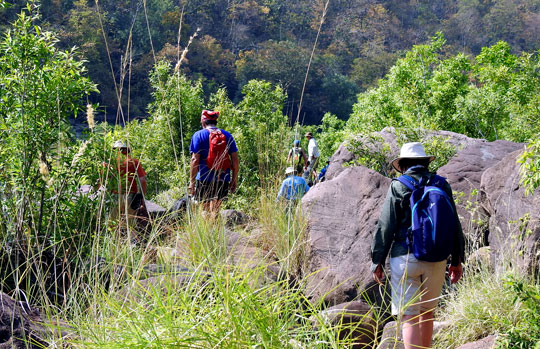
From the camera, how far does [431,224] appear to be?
11.7ft

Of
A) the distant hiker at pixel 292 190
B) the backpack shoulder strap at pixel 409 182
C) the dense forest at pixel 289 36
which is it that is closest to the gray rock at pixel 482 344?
the backpack shoulder strap at pixel 409 182

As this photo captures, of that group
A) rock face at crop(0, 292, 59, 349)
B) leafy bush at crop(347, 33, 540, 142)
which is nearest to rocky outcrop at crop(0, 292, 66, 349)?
rock face at crop(0, 292, 59, 349)

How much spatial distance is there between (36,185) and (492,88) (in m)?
14.3

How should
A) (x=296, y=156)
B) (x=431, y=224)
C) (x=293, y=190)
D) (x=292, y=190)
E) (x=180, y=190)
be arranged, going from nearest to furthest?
(x=431, y=224) < (x=292, y=190) < (x=293, y=190) < (x=296, y=156) < (x=180, y=190)

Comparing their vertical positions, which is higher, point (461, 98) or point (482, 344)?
point (482, 344)

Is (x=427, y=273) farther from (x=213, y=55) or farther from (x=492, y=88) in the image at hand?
(x=213, y=55)

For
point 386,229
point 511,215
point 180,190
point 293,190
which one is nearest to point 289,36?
point 180,190

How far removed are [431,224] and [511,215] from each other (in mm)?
2021

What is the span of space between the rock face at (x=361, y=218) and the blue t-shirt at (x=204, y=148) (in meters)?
1.11

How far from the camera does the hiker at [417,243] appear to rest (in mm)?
3588

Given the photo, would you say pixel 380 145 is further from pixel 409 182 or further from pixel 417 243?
pixel 417 243

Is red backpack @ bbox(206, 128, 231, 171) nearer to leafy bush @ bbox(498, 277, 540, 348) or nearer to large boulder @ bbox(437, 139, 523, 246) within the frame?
large boulder @ bbox(437, 139, 523, 246)

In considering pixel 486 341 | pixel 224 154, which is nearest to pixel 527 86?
pixel 224 154

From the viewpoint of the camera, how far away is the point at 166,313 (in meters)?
2.31
